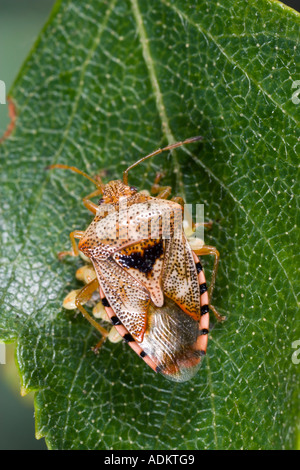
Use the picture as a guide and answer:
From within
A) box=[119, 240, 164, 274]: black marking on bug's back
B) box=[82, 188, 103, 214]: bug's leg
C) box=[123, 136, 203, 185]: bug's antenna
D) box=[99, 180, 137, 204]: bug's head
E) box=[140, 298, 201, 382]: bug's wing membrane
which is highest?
box=[123, 136, 203, 185]: bug's antenna

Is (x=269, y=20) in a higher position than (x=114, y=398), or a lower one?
higher

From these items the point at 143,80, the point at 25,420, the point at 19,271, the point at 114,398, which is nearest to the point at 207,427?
the point at 114,398

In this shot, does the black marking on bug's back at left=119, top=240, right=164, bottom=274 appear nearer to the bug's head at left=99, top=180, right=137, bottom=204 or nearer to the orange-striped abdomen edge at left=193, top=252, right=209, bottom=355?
the orange-striped abdomen edge at left=193, top=252, right=209, bottom=355

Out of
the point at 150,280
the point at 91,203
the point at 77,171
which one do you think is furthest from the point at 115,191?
the point at 150,280

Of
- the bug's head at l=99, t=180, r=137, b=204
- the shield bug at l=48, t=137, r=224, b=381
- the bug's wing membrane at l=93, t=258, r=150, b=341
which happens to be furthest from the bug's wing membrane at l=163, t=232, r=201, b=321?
the bug's head at l=99, t=180, r=137, b=204

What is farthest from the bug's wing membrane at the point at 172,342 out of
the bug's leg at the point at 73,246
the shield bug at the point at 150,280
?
the bug's leg at the point at 73,246

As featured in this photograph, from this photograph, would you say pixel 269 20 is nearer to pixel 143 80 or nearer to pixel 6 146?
pixel 143 80
